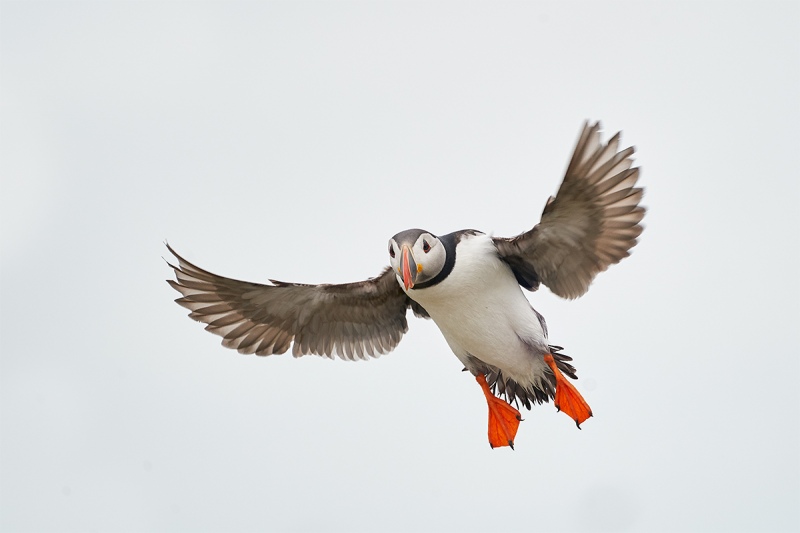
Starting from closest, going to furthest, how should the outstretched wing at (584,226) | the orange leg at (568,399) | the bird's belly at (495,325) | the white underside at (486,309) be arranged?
the outstretched wing at (584,226) → the white underside at (486,309) → the bird's belly at (495,325) → the orange leg at (568,399)

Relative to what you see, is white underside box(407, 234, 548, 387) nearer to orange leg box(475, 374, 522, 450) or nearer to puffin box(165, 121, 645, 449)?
puffin box(165, 121, 645, 449)

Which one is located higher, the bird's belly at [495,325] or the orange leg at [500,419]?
the bird's belly at [495,325]

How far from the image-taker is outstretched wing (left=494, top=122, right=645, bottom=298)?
1178 cm

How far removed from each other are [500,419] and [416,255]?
9.36 ft

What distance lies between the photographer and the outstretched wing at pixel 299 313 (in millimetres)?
14055

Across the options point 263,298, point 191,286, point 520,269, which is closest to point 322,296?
point 263,298

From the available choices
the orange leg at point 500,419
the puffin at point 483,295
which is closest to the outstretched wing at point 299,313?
the puffin at point 483,295

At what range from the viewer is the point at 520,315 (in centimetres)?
1309

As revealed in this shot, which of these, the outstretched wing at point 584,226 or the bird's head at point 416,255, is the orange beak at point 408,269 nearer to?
the bird's head at point 416,255

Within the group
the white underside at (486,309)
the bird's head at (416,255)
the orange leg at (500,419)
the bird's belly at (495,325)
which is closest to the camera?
the bird's head at (416,255)

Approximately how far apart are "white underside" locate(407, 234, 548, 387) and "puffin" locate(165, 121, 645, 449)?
0.04ft

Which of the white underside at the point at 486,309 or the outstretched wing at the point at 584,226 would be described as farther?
the white underside at the point at 486,309

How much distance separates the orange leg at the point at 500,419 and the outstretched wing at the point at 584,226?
1553mm

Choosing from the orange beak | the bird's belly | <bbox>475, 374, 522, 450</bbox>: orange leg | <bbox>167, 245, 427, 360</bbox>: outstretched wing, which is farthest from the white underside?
<bbox>167, 245, 427, 360</bbox>: outstretched wing
